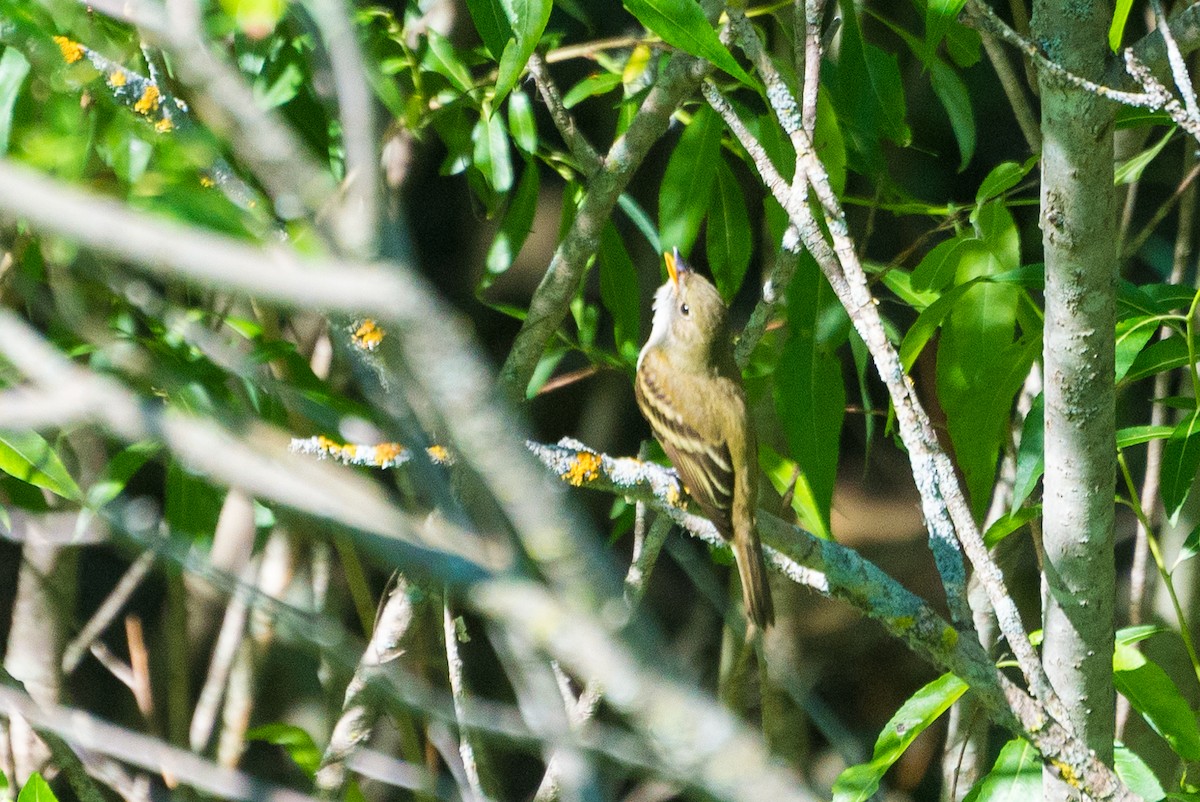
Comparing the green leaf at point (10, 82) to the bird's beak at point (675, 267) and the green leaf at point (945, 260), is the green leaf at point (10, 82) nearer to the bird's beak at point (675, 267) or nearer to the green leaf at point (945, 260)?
the bird's beak at point (675, 267)

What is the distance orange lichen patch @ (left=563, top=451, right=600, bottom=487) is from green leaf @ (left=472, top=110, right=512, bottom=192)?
0.98 m

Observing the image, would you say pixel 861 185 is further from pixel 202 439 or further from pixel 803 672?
pixel 202 439

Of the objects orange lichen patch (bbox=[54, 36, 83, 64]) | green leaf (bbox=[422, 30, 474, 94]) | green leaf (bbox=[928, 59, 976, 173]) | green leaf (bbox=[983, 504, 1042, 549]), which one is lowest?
green leaf (bbox=[983, 504, 1042, 549])

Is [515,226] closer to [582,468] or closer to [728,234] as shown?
[728,234]

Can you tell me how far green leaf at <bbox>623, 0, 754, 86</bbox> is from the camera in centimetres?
190

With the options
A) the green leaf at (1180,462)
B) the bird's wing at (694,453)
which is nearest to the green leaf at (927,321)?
the green leaf at (1180,462)

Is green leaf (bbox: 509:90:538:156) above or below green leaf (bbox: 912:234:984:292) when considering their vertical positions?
above

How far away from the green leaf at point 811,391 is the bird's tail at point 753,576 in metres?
0.23

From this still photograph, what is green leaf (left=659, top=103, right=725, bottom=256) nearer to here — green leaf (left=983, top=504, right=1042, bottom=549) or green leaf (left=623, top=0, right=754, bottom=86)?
green leaf (left=623, top=0, right=754, bottom=86)

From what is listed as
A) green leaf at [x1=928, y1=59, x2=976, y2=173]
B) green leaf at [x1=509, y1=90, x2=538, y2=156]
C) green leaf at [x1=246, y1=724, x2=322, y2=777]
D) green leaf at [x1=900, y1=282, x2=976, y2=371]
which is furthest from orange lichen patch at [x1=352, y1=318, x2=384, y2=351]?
green leaf at [x1=246, y1=724, x2=322, y2=777]

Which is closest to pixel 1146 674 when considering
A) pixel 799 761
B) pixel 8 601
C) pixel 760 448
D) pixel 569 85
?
pixel 760 448

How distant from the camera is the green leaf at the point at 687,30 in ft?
6.23

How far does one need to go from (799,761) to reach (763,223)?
184 centimetres

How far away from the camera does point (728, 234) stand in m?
2.89
